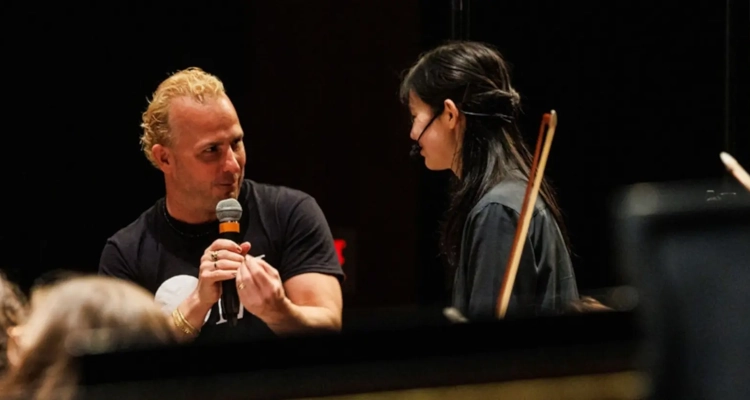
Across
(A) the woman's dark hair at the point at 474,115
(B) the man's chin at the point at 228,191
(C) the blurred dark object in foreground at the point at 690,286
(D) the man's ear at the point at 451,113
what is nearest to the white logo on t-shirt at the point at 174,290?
(B) the man's chin at the point at 228,191

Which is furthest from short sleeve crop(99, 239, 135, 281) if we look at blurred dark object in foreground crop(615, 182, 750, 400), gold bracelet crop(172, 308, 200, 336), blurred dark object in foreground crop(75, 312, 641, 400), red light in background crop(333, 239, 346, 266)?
blurred dark object in foreground crop(615, 182, 750, 400)

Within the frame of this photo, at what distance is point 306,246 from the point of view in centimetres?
276

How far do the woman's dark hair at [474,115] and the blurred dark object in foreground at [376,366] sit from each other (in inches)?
40.7

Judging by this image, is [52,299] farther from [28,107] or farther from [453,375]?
[28,107]

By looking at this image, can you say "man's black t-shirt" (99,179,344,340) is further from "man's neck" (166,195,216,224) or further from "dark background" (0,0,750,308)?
"dark background" (0,0,750,308)

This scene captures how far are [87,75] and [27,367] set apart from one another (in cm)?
211

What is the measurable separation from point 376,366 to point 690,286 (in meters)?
0.60

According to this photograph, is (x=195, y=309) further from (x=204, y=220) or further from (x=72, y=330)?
(x=72, y=330)

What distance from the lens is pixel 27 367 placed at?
137 centimetres

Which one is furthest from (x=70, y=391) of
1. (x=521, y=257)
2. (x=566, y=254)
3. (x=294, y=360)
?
(x=566, y=254)

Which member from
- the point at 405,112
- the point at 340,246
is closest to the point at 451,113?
the point at 405,112

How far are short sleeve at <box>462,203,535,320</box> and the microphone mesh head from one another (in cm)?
64

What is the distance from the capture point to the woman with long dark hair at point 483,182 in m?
2.25

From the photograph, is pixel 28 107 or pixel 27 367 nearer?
pixel 27 367
